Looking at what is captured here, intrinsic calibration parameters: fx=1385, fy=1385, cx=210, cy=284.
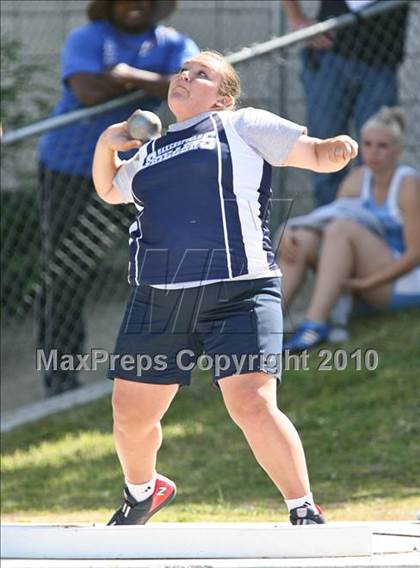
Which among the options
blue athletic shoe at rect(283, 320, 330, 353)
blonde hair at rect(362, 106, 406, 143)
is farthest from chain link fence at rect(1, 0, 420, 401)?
blue athletic shoe at rect(283, 320, 330, 353)

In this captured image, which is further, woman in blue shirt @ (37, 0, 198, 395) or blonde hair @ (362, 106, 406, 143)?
blonde hair @ (362, 106, 406, 143)

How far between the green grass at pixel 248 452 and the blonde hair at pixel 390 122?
3.41 feet

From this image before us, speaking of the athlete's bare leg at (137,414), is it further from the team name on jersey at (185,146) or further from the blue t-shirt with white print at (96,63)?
the blue t-shirt with white print at (96,63)

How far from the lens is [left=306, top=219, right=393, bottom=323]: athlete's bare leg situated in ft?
24.2

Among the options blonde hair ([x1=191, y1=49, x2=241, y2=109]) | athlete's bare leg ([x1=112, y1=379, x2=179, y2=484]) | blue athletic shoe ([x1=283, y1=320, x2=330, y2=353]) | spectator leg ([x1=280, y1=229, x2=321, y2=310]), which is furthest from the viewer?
spectator leg ([x1=280, y1=229, x2=321, y2=310])

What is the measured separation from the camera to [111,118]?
7.43m

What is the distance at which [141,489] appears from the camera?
4.56 meters

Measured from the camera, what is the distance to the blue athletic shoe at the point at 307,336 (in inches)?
289

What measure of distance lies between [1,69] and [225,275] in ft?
12.3

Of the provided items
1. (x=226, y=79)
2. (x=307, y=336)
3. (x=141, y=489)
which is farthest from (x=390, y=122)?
(x=141, y=489)

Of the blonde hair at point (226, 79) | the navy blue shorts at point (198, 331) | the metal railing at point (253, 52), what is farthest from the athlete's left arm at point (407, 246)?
the navy blue shorts at point (198, 331)

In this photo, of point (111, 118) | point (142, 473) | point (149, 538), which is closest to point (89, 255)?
point (111, 118)

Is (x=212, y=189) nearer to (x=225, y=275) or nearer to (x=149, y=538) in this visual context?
(x=225, y=275)

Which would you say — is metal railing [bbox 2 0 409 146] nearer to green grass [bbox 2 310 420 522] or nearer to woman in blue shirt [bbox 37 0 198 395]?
woman in blue shirt [bbox 37 0 198 395]
